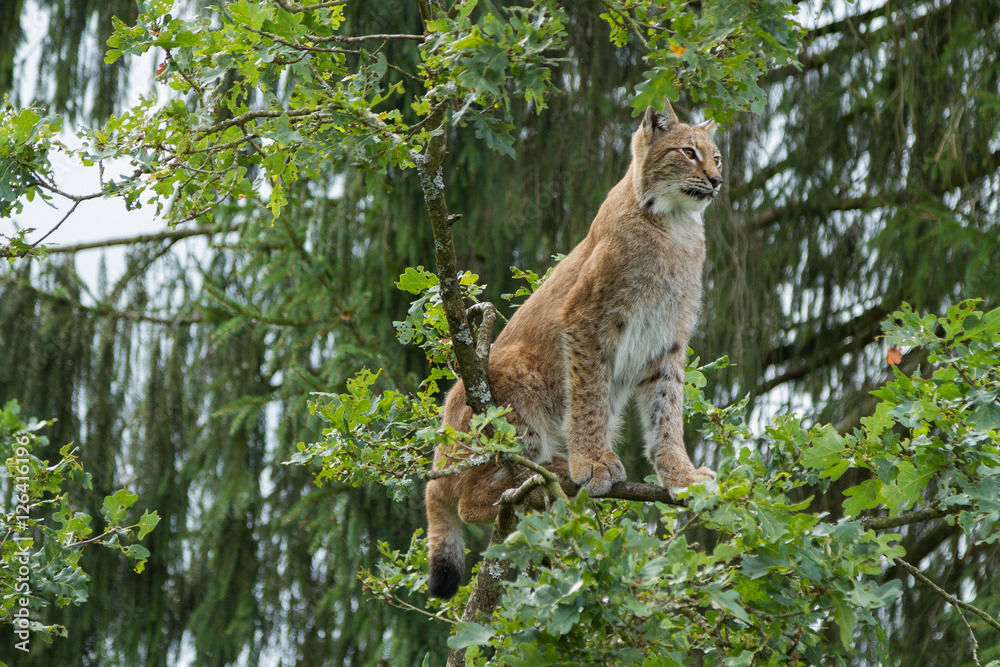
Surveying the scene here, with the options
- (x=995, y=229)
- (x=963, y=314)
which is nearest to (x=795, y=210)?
(x=995, y=229)

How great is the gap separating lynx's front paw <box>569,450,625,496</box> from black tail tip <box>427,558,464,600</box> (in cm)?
56

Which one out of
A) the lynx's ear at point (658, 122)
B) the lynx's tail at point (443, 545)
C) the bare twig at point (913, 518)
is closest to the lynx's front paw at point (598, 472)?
the lynx's tail at point (443, 545)

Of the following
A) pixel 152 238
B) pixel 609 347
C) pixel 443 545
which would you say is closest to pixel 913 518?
pixel 609 347

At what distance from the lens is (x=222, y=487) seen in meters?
6.24

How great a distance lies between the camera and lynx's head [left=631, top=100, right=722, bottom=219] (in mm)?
3740

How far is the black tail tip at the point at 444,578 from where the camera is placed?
10.8ft

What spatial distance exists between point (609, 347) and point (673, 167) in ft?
2.66

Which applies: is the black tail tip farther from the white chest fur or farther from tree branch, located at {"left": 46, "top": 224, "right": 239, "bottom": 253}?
tree branch, located at {"left": 46, "top": 224, "right": 239, "bottom": 253}

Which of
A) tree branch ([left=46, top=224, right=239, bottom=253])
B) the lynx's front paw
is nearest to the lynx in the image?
the lynx's front paw

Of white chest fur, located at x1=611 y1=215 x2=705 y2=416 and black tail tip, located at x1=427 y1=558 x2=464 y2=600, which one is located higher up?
white chest fur, located at x1=611 y1=215 x2=705 y2=416

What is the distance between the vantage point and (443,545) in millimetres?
3541

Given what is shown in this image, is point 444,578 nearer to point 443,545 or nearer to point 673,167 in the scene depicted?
point 443,545

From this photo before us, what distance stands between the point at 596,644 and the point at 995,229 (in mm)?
4650

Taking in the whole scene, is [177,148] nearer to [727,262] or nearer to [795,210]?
[727,262]
